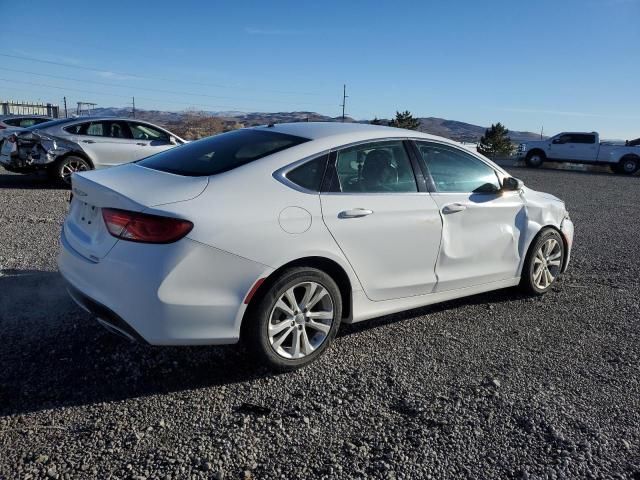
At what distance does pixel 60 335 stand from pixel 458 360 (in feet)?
9.12

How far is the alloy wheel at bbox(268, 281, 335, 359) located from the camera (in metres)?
3.27

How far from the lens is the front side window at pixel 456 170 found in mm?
4152

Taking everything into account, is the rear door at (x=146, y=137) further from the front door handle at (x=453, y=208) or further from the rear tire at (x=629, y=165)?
the rear tire at (x=629, y=165)

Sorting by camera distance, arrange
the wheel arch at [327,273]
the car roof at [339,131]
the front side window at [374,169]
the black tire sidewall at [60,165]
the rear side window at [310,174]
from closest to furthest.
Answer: the wheel arch at [327,273] < the rear side window at [310,174] < the front side window at [374,169] < the car roof at [339,131] < the black tire sidewall at [60,165]

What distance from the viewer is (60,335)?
12.2ft

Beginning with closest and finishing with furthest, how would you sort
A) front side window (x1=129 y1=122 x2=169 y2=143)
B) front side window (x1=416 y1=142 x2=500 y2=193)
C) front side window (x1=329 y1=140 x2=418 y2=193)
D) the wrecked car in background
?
front side window (x1=329 y1=140 x2=418 y2=193) → front side window (x1=416 y1=142 x2=500 y2=193) → the wrecked car in background → front side window (x1=129 y1=122 x2=169 y2=143)

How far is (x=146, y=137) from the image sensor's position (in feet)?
36.9

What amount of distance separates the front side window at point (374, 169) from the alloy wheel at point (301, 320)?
0.71 m

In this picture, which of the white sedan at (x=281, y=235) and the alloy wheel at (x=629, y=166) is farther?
the alloy wheel at (x=629, y=166)

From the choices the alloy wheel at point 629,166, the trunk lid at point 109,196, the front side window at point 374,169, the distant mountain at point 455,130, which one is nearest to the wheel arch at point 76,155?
the trunk lid at point 109,196

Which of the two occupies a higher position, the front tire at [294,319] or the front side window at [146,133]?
the front side window at [146,133]

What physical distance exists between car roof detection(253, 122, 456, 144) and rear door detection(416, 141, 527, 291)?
0.58 feet

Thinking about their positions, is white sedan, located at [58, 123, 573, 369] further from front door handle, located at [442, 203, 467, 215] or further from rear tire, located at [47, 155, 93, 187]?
rear tire, located at [47, 155, 93, 187]

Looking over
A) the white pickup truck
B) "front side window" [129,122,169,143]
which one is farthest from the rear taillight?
the white pickup truck
